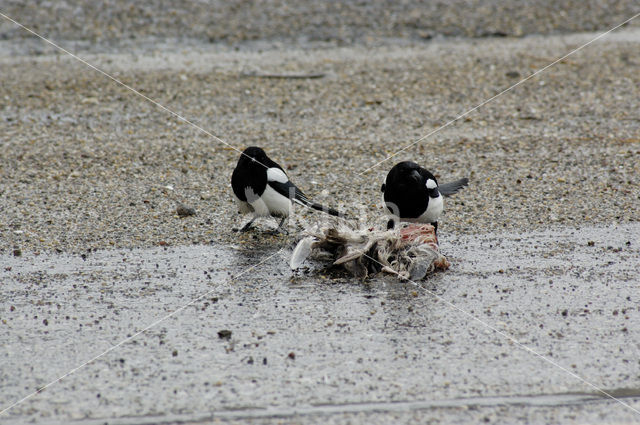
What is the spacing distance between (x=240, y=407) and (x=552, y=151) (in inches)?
183

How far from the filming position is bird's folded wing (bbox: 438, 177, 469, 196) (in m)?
5.80

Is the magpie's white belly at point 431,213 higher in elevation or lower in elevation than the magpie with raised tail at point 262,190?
higher

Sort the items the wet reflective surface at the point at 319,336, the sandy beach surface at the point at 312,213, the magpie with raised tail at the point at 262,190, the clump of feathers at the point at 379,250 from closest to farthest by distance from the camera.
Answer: the wet reflective surface at the point at 319,336 → the sandy beach surface at the point at 312,213 → the clump of feathers at the point at 379,250 → the magpie with raised tail at the point at 262,190

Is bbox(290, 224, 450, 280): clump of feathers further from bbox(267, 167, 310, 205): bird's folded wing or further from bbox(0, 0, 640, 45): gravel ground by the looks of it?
bbox(0, 0, 640, 45): gravel ground

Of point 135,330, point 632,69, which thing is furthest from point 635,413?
point 632,69

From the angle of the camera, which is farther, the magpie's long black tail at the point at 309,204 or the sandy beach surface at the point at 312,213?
the magpie's long black tail at the point at 309,204

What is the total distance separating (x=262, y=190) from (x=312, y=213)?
73cm

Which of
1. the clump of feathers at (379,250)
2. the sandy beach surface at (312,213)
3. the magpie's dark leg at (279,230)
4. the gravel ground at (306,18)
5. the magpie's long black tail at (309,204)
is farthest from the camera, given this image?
the gravel ground at (306,18)

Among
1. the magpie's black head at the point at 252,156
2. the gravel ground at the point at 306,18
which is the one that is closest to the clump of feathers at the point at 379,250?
the magpie's black head at the point at 252,156

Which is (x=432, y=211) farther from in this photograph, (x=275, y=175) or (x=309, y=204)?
(x=275, y=175)

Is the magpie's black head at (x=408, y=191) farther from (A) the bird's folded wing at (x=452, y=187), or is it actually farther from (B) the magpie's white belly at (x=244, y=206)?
(B) the magpie's white belly at (x=244, y=206)

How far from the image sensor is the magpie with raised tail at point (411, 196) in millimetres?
5145

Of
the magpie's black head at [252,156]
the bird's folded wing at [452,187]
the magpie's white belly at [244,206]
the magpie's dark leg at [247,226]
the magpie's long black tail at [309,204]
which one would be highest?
the bird's folded wing at [452,187]

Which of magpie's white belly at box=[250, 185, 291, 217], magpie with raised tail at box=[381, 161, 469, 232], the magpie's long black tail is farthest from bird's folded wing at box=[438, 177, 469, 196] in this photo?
magpie's white belly at box=[250, 185, 291, 217]
